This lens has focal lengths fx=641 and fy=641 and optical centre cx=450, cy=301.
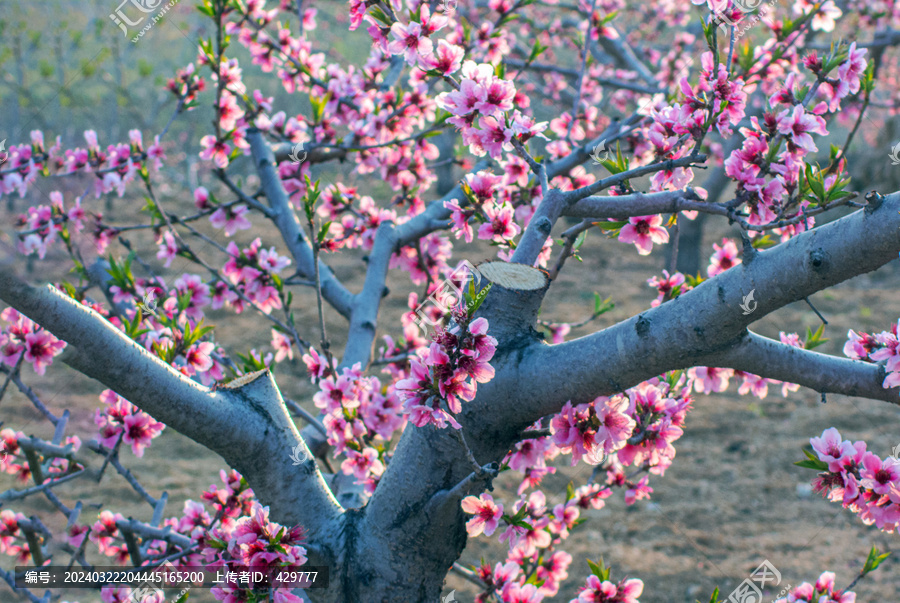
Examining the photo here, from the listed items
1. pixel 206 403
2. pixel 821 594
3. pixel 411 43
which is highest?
pixel 411 43

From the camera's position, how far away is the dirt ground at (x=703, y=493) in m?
3.55

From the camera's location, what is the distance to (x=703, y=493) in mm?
Result: 4246

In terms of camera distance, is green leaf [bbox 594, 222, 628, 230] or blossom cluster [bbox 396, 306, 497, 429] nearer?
blossom cluster [bbox 396, 306, 497, 429]

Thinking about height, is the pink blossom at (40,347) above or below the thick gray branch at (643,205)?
above

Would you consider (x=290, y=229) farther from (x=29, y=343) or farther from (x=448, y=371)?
(x=448, y=371)

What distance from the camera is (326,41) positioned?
51.3 ft

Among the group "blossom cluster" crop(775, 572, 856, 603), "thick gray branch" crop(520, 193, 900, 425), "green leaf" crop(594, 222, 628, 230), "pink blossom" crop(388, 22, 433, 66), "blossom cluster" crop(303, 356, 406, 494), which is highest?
"pink blossom" crop(388, 22, 433, 66)

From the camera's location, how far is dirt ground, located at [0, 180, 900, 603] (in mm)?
3549

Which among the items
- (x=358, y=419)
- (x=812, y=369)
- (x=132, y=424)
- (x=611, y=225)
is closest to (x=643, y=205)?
(x=611, y=225)

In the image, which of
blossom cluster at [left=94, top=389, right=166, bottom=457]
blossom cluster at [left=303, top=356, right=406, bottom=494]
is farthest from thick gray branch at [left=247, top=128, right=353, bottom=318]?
blossom cluster at [left=94, top=389, right=166, bottom=457]

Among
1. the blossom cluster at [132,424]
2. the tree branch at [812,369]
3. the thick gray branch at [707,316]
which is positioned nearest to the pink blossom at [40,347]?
the blossom cluster at [132,424]

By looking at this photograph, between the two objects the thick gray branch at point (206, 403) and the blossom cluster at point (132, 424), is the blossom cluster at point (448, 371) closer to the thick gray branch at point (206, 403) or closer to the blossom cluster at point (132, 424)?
the thick gray branch at point (206, 403)

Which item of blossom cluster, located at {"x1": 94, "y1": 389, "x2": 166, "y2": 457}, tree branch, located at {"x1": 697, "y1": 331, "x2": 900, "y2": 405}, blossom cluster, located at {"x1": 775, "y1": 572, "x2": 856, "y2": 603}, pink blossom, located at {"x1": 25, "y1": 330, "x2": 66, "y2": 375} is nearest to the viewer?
tree branch, located at {"x1": 697, "y1": 331, "x2": 900, "y2": 405}

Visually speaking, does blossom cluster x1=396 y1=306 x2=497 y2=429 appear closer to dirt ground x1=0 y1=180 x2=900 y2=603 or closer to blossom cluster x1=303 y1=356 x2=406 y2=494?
blossom cluster x1=303 y1=356 x2=406 y2=494
